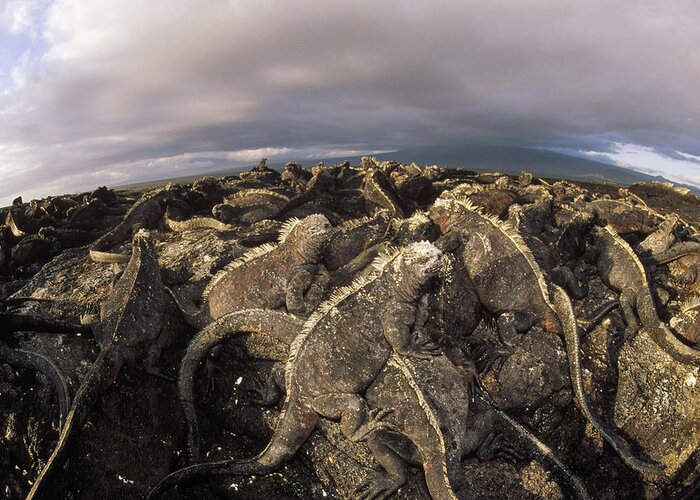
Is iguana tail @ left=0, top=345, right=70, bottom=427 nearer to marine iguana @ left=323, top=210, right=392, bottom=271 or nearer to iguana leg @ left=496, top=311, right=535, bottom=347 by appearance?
marine iguana @ left=323, top=210, right=392, bottom=271

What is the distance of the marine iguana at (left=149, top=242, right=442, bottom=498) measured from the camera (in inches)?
171

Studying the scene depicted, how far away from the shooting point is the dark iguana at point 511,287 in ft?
19.3

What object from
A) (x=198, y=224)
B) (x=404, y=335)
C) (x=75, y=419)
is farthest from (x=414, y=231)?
(x=198, y=224)

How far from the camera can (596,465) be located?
5281mm

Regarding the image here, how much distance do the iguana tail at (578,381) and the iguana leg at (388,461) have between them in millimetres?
2499

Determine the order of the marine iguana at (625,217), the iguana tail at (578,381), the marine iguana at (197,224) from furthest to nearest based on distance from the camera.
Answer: the marine iguana at (197,224)
the marine iguana at (625,217)
the iguana tail at (578,381)

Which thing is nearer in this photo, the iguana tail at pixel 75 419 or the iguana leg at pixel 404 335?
the iguana tail at pixel 75 419

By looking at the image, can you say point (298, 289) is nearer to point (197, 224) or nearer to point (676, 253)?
point (197, 224)

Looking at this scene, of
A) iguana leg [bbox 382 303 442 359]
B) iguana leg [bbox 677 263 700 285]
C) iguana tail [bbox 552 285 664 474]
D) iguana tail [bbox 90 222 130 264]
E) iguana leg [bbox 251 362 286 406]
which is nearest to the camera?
iguana leg [bbox 382 303 442 359]

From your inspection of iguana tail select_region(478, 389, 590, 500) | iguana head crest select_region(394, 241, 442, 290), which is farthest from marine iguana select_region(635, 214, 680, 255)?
iguana head crest select_region(394, 241, 442, 290)

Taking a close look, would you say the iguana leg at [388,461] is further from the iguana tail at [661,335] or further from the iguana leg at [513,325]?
the iguana tail at [661,335]

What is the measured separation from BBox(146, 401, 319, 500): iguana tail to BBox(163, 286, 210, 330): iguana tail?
217cm

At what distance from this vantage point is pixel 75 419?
4.32 metres

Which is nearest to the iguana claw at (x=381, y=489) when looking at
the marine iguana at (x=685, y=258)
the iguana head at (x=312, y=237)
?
the iguana head at (x=312, y=237)
